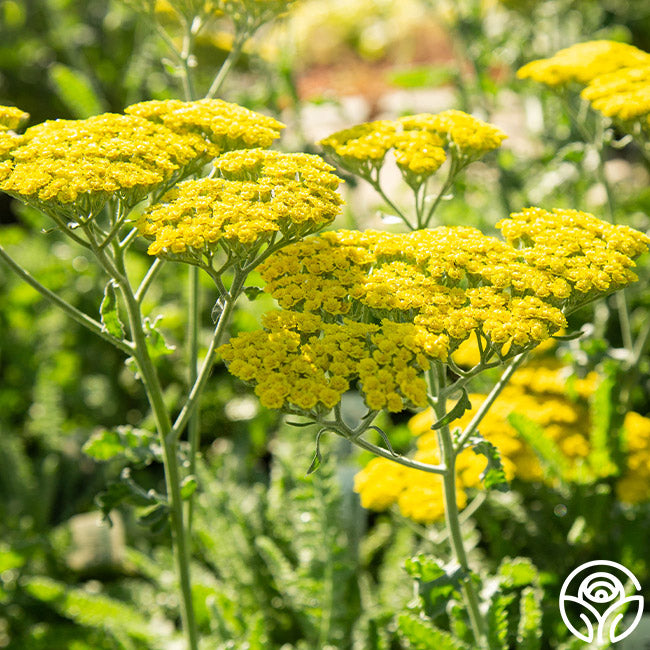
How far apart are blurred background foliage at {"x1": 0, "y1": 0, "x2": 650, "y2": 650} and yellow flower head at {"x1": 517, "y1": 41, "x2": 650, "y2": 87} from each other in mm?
211

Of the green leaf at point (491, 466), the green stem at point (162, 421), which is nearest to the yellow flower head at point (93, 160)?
the green stem at point (162, 421)

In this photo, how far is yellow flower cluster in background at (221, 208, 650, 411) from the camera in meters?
1.23

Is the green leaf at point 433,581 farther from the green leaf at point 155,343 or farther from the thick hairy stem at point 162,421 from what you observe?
the green leaf at point 155,343

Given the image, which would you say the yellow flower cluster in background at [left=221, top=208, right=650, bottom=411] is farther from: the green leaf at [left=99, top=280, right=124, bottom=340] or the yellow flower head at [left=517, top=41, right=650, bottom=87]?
the yellow flower head at [left=517, top=41, right=650, bottom=87]

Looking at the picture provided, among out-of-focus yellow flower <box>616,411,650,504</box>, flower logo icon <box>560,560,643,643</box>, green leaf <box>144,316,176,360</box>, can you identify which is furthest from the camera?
out-of-focus yellow flower <box>616,411,650,504</box>

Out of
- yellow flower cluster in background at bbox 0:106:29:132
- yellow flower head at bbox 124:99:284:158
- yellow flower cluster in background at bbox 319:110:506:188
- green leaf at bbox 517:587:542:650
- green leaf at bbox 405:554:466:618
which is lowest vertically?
green leaf at bbox 517:587:542:650

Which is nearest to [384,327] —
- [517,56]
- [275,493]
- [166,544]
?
[275,493]

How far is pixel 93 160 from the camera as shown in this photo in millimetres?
1324

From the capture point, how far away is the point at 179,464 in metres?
1.59

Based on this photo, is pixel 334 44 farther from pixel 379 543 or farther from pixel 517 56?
pixel 379 543

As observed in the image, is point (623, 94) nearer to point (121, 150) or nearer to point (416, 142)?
point (416, 142)

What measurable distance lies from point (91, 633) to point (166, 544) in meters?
0.58

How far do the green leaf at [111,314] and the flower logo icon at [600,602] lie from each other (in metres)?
1.13

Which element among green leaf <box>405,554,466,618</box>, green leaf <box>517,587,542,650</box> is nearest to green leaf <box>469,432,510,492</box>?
green leaf <box>405,554,466,618</box>
